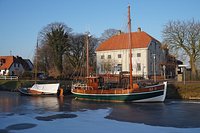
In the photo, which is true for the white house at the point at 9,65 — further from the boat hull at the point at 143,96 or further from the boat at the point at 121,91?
the boat hull at the point at 143,96

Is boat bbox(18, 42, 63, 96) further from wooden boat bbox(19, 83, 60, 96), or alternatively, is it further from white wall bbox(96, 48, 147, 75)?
white wall bbox(96, 48, 147, 75)

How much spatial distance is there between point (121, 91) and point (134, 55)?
31.4m

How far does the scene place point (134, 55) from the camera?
6175cm

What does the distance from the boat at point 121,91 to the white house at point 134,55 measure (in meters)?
23.1

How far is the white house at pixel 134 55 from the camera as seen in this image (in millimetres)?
60406

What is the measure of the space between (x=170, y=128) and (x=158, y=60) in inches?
2036

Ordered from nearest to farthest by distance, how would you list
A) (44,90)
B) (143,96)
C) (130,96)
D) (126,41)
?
(143,96) < (130,96) < (44,90) < (126,41)

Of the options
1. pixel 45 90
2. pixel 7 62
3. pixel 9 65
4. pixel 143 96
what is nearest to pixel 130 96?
pixel 143 96

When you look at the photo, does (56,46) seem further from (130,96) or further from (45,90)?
(130,96)

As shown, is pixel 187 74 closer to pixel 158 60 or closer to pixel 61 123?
pixel 158 60

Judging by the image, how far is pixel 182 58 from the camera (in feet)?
152

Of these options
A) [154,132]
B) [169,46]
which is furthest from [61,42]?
[154,132]

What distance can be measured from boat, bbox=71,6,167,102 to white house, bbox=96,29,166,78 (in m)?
23.1

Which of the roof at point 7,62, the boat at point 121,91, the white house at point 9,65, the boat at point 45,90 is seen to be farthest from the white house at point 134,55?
the roof at point 7,62
